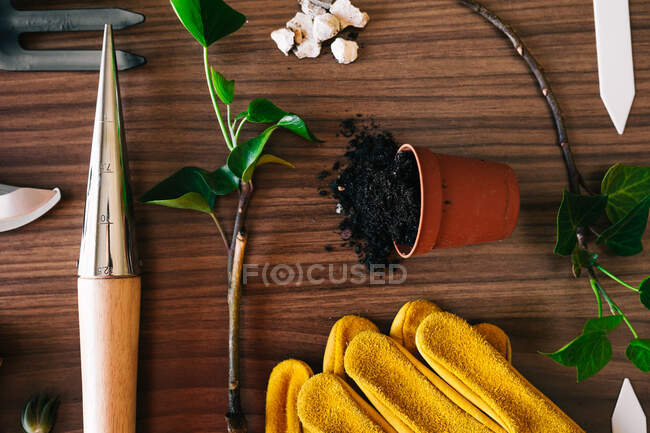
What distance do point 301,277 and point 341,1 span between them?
0.44 m

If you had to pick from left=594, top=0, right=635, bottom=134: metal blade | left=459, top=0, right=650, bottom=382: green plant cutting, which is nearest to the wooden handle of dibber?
left=459, top=0, right=650, bottom=382: green plant cutting

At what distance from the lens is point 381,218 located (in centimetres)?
61

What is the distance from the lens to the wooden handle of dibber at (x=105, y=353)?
60 centimetres

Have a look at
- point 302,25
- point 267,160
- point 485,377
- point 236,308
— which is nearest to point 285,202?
point 267,160

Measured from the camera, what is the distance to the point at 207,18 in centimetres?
61

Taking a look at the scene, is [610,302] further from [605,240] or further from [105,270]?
[105,270]

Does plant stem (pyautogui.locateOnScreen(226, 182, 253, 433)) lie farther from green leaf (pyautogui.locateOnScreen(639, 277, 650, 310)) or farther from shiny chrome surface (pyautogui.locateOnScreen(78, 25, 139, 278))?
green leaf (pyautogui.locateOnScreen(639, 277, 650, 310))

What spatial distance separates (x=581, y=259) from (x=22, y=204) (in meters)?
0.86

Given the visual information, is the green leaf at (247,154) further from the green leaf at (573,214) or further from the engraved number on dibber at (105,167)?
the green leaf at (573,214)

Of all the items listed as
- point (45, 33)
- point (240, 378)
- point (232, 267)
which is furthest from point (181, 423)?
point (45, 33)

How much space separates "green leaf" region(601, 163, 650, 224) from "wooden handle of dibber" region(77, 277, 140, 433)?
0.75 meters

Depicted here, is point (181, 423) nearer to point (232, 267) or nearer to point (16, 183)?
point (232, 267)

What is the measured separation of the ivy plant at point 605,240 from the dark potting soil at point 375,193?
216 millimetres

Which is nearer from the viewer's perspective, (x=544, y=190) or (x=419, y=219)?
(x=419, y=219)
